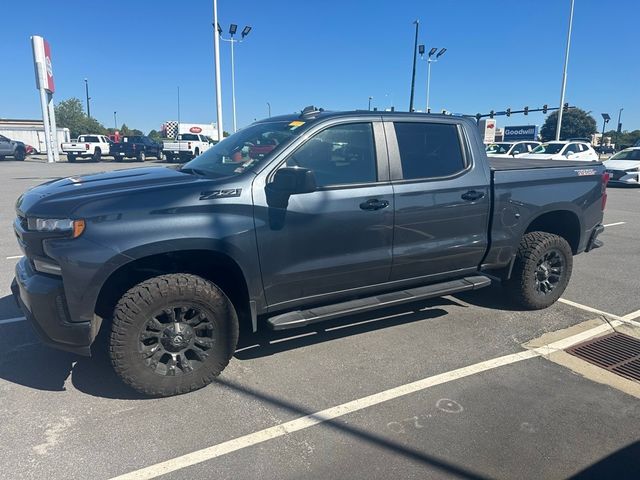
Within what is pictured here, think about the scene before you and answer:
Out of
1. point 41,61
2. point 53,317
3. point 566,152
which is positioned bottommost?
point 53,317

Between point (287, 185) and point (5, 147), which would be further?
point (5, 147)

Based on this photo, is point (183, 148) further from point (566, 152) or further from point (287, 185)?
point (287, 185)

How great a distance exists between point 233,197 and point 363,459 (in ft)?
6.03

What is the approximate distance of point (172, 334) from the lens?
330 cm

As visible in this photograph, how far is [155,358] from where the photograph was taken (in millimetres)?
3283

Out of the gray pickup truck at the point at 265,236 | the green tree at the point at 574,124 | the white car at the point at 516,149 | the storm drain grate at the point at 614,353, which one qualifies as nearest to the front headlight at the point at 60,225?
the gray pickup truck at the point at 265,236

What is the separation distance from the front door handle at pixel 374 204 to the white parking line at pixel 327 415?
53.2 inches

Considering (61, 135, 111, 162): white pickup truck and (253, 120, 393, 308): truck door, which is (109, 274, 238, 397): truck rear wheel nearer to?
(253, 120, 393, 308): truck door

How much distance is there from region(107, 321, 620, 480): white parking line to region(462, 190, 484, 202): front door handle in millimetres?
1380

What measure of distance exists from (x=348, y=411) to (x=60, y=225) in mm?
2171

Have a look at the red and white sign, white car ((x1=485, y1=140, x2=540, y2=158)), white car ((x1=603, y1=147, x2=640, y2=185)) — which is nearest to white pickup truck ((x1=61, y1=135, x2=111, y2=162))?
the red and white sign

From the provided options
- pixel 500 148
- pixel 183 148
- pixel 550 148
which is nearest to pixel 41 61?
pixel 183 148

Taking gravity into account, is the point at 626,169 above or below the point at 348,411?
above

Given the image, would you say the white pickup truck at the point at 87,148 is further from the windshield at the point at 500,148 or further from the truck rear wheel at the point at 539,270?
the truck rear wheel at the point at 539,270
